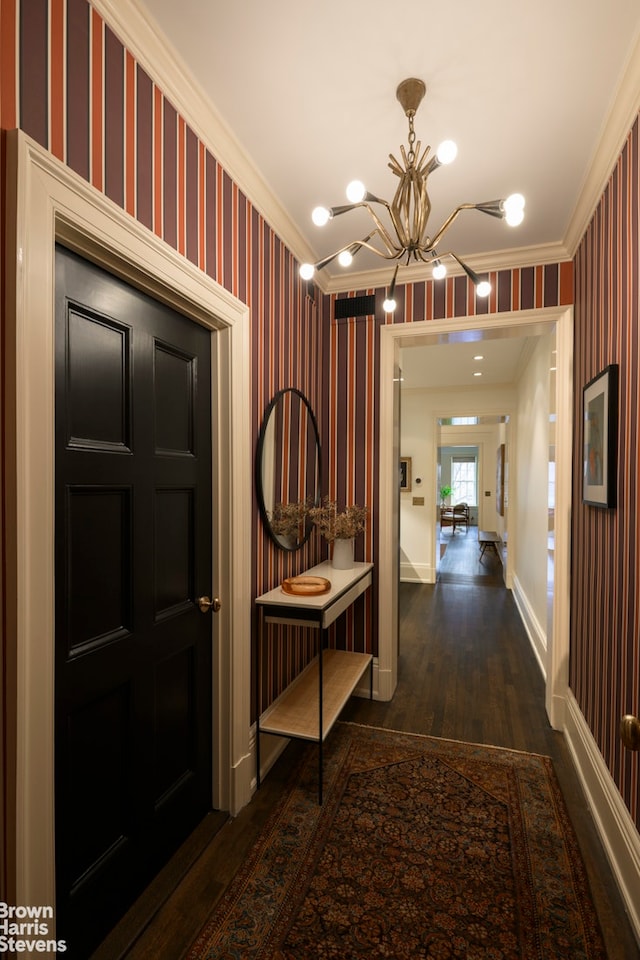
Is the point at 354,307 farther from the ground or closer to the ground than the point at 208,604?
farther from the ground

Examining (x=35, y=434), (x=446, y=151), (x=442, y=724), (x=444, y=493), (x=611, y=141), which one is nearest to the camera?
(x=35, y=434)

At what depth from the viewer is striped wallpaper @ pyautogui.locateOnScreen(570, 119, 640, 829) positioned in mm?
1671

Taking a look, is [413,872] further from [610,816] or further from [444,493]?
[444,493]

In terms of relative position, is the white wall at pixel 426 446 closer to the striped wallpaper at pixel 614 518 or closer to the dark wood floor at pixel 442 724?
the dark wood floor at pixel 442 724

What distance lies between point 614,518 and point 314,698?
1705mm

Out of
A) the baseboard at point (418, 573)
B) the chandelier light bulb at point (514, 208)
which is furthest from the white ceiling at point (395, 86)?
the baseboard at point (418, 573)

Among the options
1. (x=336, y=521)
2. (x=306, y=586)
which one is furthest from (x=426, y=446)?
(x=306, y=586)

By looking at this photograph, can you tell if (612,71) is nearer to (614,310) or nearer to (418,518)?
(614,310)

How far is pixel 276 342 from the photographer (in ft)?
8.15

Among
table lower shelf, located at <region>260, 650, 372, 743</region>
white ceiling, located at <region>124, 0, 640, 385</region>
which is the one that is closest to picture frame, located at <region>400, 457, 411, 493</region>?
table lower shelf, located at <region>260, 650, 372, 743</region>

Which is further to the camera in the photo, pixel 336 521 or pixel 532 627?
pixel 532 627

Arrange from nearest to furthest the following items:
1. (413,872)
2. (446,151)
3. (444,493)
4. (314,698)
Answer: (446,151) < (413,872) < (314,698) < (444,493)

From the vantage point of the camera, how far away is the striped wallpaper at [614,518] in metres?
1.67

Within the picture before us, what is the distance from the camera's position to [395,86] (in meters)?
1.64
